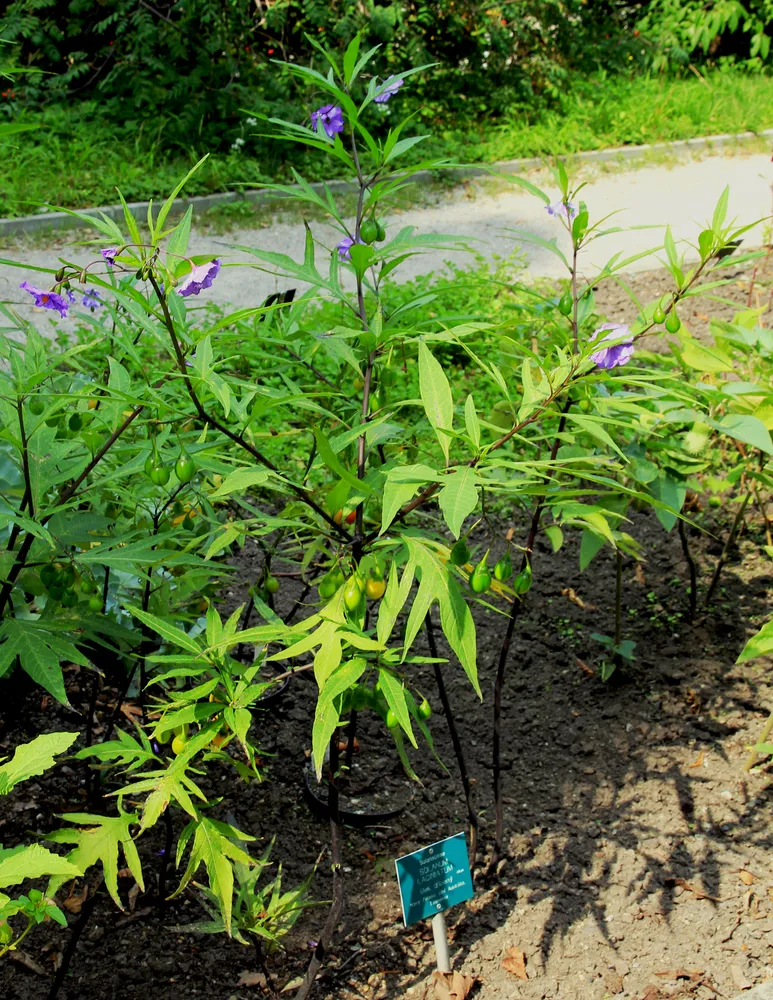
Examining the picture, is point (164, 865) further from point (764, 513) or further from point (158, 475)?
point (764, 513)

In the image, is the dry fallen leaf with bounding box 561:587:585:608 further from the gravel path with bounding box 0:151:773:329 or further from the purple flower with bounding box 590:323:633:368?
the gravel path with bounding box 0:151:773:329

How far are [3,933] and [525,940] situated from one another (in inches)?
47.5

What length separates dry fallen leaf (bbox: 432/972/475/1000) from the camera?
201 cm

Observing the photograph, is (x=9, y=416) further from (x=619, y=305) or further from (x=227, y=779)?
(x=619, y=305)

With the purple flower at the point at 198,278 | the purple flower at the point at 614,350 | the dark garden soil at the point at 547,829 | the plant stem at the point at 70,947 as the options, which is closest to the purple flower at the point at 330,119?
the purple flower at the point at 198,278

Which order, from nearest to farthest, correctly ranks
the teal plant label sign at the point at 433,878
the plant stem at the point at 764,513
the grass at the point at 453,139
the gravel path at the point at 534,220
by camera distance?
the teal plant label sign at the point at 433,878
the plant stem at the point at 764,513
the gravel path at the point at 534,220
the grass at the point at 453,139

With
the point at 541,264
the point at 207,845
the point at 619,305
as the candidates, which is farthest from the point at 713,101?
the point at 207,845

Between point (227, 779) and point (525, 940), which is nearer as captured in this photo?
point (525, 940)

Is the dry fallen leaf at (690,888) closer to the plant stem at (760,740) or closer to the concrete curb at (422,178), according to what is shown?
the plant stem at (760,740)

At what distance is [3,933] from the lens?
1.33 meters

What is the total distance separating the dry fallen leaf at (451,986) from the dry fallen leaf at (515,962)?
0.34ft

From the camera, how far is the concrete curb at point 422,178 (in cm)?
627

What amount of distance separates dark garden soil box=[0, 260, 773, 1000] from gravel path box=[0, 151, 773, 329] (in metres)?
3.08

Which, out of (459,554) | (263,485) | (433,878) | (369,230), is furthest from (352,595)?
(433,878)
